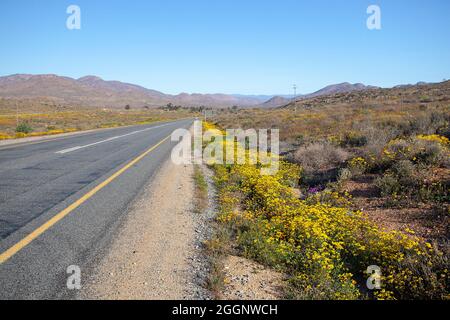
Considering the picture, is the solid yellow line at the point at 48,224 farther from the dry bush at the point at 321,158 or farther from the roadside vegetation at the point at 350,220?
the dry bush at the point at 321,158

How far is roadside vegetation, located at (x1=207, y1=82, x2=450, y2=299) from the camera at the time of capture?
13.6 ft

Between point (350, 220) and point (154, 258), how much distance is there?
11.3 ft

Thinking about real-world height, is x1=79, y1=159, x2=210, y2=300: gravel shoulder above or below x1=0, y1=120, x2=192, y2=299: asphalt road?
below

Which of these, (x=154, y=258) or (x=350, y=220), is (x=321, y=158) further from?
(x=154, y=258)

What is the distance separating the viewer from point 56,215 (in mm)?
5742

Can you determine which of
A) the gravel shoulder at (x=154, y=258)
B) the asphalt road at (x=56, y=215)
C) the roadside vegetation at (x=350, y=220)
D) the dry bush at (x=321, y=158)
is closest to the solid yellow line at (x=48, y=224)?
the asphalt road at (x=56, y=215)

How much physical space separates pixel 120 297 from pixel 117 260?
2.80ft

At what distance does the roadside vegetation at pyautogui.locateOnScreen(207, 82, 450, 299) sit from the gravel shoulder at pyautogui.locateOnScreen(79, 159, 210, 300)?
756 millimetres

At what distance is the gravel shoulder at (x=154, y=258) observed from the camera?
3.64m

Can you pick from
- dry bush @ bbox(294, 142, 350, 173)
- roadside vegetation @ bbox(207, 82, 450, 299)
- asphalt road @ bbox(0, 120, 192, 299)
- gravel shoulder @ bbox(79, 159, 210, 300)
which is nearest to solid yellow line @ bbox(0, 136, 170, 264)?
asphalt road @ bbox(0, 120, 192, 299)

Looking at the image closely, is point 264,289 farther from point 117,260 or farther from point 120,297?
point 117,260

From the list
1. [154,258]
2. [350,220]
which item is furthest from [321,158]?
[154,258]

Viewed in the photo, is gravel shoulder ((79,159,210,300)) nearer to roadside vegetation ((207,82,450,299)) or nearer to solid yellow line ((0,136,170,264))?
roadside vegetation ((207,82,450,299))

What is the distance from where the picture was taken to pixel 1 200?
650cm
